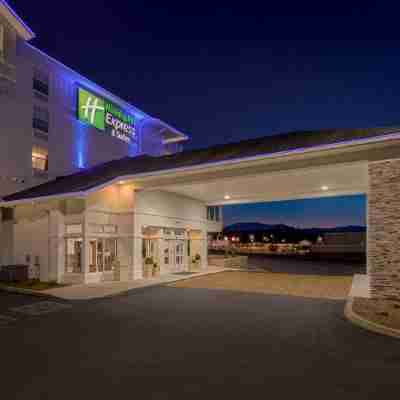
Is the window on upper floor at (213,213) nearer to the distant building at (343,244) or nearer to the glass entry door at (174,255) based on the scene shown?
the glass entry door at (174,255)

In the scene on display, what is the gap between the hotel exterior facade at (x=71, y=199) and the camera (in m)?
17.1

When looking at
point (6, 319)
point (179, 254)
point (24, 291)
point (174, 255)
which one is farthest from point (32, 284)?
point (179, 254)

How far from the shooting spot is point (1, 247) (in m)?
19.9

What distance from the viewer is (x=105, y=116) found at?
2866 centimetres

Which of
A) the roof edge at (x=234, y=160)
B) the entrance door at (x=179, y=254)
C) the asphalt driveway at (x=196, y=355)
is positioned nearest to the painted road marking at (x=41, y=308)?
the asphalt driveway at (x=196, y=355)

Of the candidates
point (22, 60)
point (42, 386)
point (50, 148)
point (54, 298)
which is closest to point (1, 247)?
point (50, 148)

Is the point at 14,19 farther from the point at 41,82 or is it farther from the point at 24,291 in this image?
the point at 24,291

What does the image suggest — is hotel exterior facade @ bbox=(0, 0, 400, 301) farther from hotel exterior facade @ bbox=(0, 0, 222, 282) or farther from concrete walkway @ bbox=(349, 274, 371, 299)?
concrete walkway @ bbox=(349, 274, 371, 299)

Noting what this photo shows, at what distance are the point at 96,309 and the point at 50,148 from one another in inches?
635

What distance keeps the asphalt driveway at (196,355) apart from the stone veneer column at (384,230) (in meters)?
2.21

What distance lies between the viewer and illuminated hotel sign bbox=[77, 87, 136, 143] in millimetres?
26328

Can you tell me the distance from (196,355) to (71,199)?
1244cm

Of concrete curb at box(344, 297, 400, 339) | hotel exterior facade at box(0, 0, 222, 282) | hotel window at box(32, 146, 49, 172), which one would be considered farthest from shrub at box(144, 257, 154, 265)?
concrete curb at box(344, 297, 400, 339)

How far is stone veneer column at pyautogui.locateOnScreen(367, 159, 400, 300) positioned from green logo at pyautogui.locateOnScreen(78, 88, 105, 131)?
837 inches
